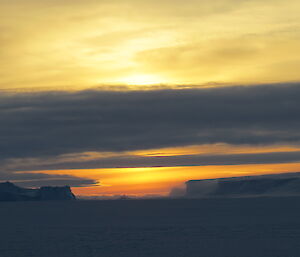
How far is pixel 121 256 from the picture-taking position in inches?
3297

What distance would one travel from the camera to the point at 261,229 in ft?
406

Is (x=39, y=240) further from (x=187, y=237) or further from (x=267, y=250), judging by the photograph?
(x=267, y=250)

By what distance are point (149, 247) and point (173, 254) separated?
32.1ft

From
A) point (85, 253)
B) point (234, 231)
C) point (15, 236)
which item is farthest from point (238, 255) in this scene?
point (15, 236)

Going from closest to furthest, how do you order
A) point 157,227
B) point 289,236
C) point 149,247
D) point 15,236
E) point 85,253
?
1. point 85,253
2. point 149,247
3. point 289,236
4. point 15,236
5. point 157,227

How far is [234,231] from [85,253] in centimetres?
4198

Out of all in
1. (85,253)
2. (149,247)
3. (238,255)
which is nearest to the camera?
(238,255)

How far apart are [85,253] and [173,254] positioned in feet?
42.8

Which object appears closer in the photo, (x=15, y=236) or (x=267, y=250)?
(x=267, y=250)

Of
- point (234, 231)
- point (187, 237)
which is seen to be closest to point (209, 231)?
point (234, 231)

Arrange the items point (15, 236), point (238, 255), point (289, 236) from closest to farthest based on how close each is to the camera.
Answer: point (238, 255) < point (289, 236) < point (15, 236)

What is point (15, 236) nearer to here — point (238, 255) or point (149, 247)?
point (149, 247)

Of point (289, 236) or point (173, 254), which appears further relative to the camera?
point (289, 236)

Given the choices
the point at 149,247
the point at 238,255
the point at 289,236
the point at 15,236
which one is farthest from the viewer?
the point at 15,236
